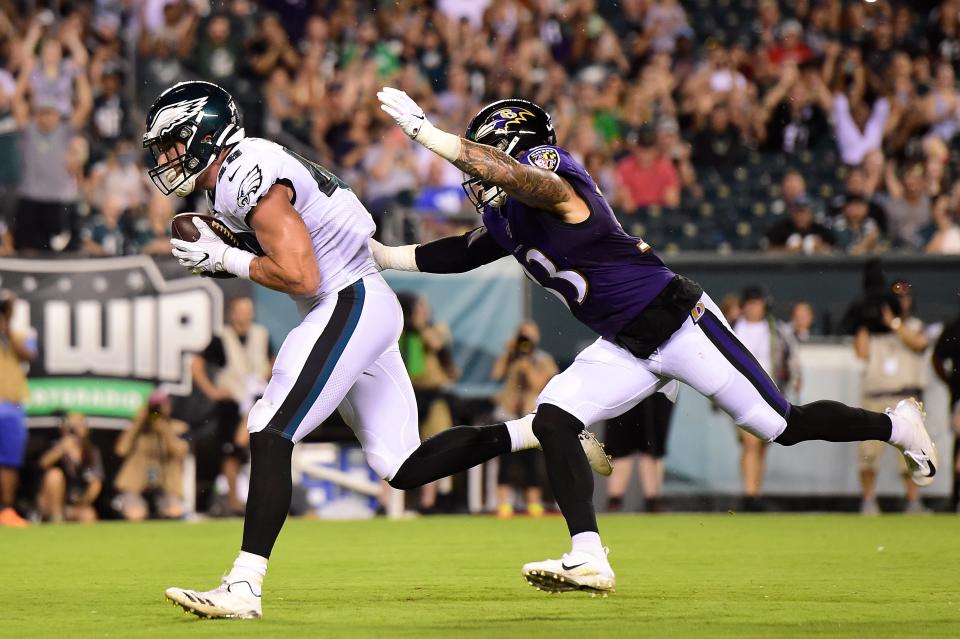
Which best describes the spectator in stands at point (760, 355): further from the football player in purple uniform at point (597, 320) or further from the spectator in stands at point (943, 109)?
the football player in purple uniform at point (597, 320)

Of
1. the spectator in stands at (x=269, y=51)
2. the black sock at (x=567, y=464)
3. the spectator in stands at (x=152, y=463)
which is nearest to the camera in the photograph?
the black sock at (x=567, y=464)

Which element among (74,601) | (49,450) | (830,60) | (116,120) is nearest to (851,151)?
(830,60)

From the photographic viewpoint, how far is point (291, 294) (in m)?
6.19

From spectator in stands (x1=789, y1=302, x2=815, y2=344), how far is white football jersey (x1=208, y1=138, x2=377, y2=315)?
283 inches

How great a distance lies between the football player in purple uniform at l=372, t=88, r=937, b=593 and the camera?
21.2 ft

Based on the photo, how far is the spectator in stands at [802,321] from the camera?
13.1m

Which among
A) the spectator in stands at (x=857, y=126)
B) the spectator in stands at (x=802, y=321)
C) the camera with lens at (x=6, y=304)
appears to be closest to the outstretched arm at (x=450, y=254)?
the camera with lens at (x=6, y=304)

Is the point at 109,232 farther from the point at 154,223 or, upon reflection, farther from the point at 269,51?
the point at 269,51

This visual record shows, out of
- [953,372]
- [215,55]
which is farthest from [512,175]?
[215,55]

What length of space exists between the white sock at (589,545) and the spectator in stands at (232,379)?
22.2 feet

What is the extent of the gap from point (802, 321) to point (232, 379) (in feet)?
15.5

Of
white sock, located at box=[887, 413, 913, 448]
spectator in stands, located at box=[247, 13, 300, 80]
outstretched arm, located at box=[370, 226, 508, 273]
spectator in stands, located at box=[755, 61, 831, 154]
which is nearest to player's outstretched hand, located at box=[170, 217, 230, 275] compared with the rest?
outstretched arm, located at box=[370, 226, 508, 273]

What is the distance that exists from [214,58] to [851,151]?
667 cm

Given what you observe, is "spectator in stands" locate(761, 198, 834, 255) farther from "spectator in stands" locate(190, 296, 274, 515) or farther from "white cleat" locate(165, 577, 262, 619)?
"white cleat" locate(165, 577, 262, 619)
